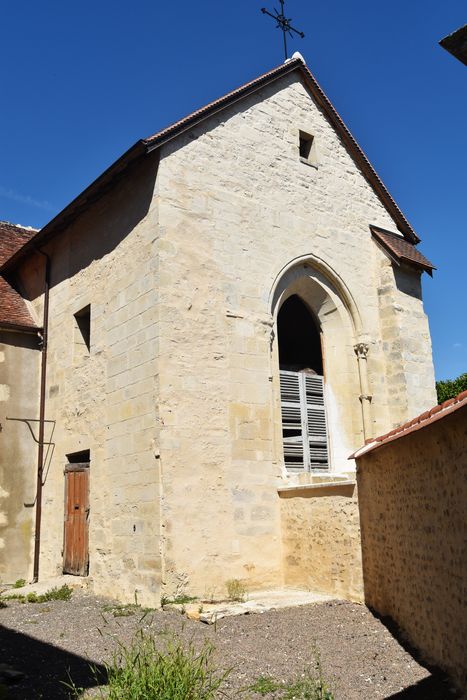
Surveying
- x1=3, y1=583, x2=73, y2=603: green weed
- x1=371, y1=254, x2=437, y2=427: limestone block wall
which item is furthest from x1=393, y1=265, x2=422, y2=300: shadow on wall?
x1=3, y1=583, x2=73, y2=603: green weed

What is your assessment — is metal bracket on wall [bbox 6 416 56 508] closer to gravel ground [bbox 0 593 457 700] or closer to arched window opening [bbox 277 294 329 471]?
gravel ground [bbox 0 593 457 700]

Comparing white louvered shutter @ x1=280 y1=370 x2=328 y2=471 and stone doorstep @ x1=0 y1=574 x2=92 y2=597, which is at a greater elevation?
white louvered shutter @ x1=280 y1=370 x2=328 y2=471

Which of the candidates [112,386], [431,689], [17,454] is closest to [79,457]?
[17,454]

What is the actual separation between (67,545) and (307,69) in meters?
9.00

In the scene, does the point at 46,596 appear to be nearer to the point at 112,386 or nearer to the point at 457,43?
the point at 112,386

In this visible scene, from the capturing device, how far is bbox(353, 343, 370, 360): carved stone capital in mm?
10680

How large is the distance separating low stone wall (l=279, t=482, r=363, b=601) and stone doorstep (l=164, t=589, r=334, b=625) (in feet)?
0.70

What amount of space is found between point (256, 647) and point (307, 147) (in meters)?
8.51

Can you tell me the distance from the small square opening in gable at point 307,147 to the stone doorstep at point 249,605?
7113mm

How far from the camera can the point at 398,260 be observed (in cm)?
1126

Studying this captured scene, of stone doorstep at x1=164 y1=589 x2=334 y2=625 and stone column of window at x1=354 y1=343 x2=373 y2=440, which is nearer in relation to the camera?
stone doorstep at x1=164 y1=589 x2=334 y2=625

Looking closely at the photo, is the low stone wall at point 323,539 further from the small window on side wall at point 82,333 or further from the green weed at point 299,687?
the small window on side wall at point 82,333

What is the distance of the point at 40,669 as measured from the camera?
206 inches

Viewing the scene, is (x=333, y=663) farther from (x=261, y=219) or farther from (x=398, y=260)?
(x=398, y=260)
